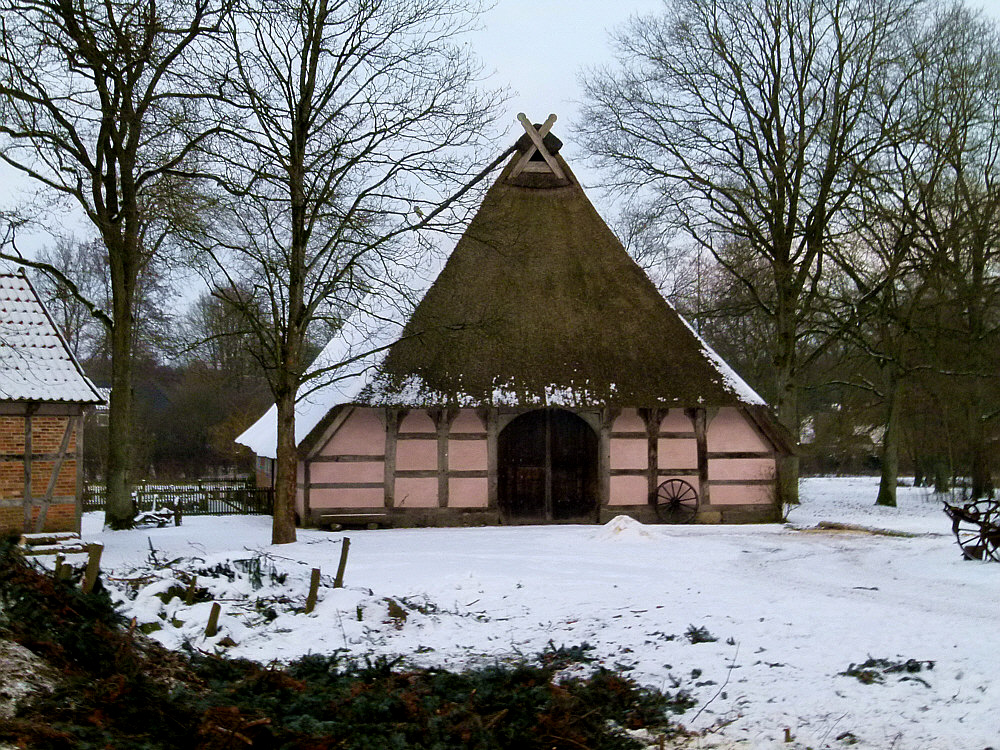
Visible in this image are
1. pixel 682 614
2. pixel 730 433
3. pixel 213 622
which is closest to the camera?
pixel 213 622

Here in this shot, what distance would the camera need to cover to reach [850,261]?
2298cm

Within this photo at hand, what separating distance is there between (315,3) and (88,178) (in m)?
5.15

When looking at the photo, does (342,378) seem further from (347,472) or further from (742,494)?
(742,494)

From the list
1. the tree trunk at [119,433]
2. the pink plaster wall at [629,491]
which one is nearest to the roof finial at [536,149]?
the pink plaster wall at [629,491]

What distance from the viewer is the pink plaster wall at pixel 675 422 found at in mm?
17828

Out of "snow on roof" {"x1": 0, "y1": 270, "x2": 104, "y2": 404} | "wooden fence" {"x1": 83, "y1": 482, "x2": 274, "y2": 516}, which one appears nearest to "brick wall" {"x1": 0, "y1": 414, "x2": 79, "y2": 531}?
"snow on roof" {"x1": 0, "y1": 270, "x2": 104, "y2": 404}

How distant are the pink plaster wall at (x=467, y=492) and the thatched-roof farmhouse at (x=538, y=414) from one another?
0.9 inches

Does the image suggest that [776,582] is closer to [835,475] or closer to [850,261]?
[850,261]

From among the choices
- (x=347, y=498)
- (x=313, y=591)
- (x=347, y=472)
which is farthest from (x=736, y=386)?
(x=313, y=591)

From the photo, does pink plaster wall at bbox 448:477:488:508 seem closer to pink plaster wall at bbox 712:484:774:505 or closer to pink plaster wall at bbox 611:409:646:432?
pink plaster wall at bbox 611:409:646:432

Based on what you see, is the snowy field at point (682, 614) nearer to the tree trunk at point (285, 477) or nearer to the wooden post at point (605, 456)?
the tree trunk at point (285, 477)

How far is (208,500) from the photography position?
23.5 meters

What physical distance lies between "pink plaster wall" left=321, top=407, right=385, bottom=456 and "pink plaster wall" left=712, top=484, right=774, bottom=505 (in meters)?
6.37

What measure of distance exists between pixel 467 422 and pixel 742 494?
5.43m
